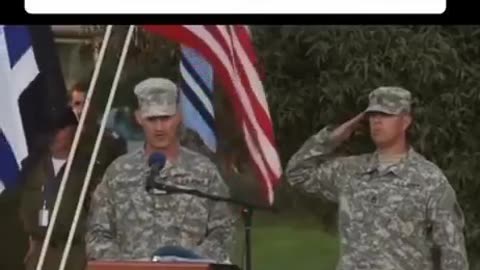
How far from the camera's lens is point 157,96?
11.7ft

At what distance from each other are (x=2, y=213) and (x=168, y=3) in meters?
0.75

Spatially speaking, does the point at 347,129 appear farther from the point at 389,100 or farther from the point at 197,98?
the point at 197,98

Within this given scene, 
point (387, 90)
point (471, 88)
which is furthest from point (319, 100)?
point (471, 88)

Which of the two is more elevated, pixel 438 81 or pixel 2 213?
pixel 438 81

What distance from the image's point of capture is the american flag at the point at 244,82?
11.6 ft

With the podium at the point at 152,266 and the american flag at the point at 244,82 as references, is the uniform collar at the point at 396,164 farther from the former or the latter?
the podium at the point at 152,266

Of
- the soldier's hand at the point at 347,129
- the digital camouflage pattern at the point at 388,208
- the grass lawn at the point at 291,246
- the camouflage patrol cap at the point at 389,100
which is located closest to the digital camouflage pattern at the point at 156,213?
the grass lawn at the point at 291,246

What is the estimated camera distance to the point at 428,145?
3.53 meters

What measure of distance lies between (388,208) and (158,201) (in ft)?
2.07

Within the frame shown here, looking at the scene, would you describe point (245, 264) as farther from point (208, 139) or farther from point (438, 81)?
point (438, 81)

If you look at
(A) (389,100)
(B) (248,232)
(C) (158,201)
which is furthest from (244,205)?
(A) (389,100)

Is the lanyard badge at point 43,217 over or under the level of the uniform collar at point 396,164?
under

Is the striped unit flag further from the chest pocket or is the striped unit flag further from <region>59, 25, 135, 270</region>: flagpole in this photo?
the chest pocket

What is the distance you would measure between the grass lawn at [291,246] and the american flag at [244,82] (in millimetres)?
91
